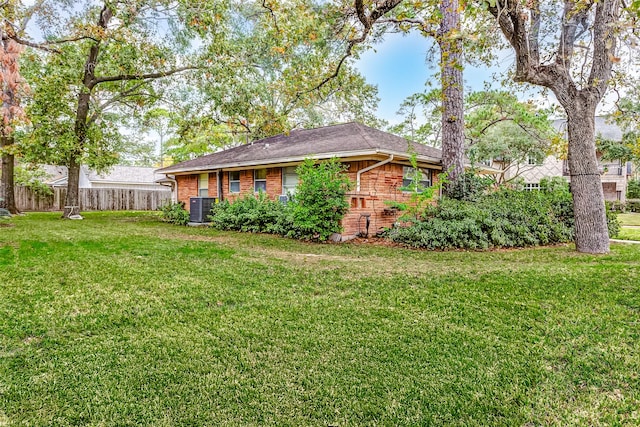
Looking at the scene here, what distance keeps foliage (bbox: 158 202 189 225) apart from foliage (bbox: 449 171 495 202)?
9.95 m

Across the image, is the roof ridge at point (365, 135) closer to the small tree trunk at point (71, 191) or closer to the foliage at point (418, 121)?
the foliage at point (418, 121)

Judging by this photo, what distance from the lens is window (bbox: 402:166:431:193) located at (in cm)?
894

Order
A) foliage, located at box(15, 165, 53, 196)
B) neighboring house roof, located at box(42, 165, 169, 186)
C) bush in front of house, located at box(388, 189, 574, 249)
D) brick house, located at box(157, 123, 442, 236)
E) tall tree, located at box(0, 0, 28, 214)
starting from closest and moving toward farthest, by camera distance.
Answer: bush in front of house, located at box(388, 189, 574, 249) < tall tree, located at box(0, 0, 28, 214) < brick house, located at box(157, 123, 442, 236) < foliage, located at box(15, 165, 53, 196) < neighboring house roof, located at box(42, 165, 169, 186)

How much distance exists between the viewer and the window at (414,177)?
8937 mm

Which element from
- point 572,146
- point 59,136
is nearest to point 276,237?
point 572,146

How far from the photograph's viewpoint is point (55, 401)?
212 cm

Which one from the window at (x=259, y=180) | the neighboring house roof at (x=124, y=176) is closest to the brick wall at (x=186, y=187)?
the window at (x=259, y=180)

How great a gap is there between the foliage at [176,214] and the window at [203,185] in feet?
3.35

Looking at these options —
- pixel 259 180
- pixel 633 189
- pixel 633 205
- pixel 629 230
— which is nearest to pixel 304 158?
pixel 259 180

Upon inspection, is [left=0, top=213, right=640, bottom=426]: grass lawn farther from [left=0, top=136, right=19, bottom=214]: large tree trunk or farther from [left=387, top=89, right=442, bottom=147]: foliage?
[left=0, top=136, right=19, bottom=214]: large tree trunk

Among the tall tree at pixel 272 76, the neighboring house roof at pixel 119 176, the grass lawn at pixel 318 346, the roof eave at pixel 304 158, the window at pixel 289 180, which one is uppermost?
the tall tree at pixel 272 76

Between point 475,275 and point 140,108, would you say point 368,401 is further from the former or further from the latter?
point 140,108

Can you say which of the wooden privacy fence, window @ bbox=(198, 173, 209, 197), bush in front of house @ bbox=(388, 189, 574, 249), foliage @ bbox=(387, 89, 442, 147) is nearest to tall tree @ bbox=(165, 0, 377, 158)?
foliage @ bbox=(387, 89, 442, 147)

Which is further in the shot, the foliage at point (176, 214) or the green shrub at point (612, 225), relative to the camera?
the foliage at point (176, 214)
